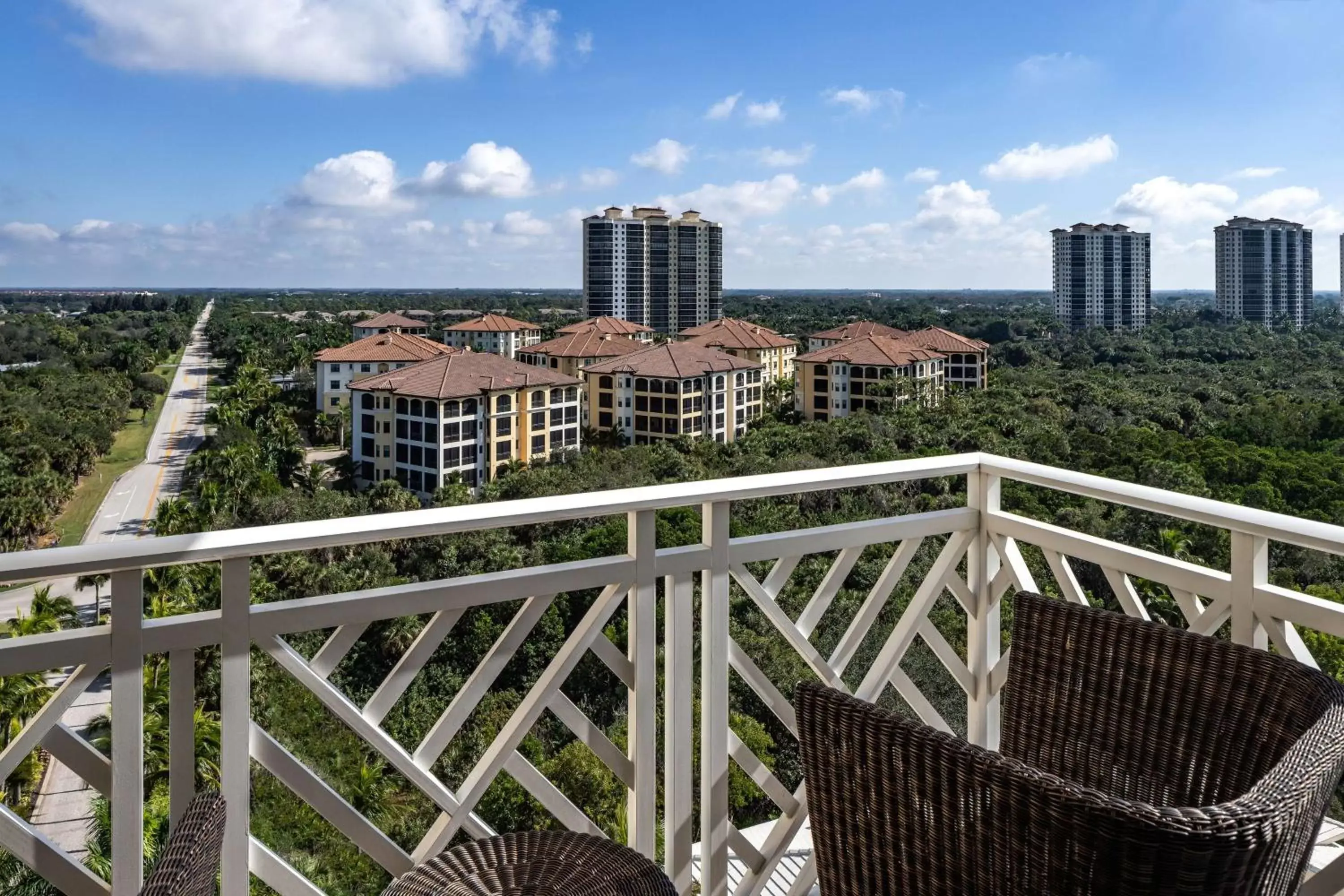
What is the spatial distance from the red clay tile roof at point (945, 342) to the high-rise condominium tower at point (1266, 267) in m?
7.55

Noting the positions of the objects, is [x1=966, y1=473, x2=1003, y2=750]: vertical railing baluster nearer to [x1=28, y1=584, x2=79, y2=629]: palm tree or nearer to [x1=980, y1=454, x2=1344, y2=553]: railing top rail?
[x1=980, y1=454, x2=1344, y2=553]: railing top rail

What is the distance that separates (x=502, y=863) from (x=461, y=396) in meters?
24.1

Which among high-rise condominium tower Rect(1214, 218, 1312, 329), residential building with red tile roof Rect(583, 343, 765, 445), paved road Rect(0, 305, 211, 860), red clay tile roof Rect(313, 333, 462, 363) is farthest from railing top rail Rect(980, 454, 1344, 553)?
red clay tile roof Rect(313, 333, 462, 363)

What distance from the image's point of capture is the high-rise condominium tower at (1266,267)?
778 inches

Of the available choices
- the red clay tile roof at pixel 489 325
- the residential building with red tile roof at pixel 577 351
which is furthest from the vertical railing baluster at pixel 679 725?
the red clay tile roof at pixel 489 325

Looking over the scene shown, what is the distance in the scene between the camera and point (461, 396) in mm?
24516

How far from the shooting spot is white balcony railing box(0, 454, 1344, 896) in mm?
974

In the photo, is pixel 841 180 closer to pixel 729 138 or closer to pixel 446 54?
pixel 729 138

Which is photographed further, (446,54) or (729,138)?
(729,138)

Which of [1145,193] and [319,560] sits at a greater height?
[1145,193]

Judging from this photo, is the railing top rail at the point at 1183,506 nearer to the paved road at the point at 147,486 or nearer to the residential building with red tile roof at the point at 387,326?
the paved road at the point at 147,486

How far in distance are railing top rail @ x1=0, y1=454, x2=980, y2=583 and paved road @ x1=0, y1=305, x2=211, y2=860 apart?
233 inches

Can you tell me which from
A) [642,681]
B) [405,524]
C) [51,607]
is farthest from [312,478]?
[405,524]

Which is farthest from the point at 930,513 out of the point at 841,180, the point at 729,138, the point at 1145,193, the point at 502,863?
the point at 729,138
